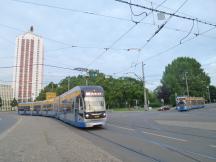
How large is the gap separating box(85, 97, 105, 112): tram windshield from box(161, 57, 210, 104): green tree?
190 ft

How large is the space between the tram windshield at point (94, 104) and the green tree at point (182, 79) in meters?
58.0

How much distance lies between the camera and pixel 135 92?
7950 centimetres

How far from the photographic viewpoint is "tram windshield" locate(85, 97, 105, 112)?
16250mm

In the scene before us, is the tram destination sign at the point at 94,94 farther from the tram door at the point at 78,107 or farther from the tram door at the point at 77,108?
the tram door at the point at 77,108

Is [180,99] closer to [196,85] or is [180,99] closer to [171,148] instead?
[196,85]

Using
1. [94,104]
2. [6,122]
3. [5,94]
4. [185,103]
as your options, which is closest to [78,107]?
[94,104]

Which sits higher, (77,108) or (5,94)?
(5,94)

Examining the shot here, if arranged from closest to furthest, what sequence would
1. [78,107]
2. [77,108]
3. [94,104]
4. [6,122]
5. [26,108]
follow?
[94,104]
[78,107]
[77,108]
[6,122]
[26,108]

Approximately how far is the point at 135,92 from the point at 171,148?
7117 centimetres

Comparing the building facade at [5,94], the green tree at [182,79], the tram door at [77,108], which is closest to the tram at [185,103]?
the green tree at [182,79]

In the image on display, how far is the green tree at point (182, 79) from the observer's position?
240ft

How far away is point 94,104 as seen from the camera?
16.5 m

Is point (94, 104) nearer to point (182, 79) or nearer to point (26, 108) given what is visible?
point (26, 108)

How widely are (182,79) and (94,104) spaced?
62.9 metres
